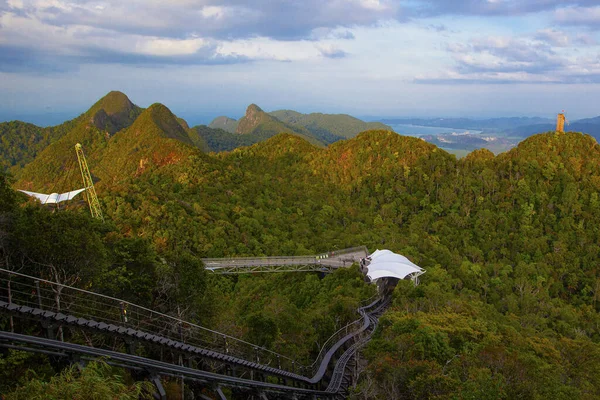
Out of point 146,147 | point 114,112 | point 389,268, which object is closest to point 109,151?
point 146,147

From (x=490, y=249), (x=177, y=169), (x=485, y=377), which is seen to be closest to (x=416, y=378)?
(x=485, y=377)

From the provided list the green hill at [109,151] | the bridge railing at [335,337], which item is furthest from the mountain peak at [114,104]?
the bridge railing at [335,337]

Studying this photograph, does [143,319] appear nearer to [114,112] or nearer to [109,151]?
[109,151]

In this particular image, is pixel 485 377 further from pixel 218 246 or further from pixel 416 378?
pixel 218 246

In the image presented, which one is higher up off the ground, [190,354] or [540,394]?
[190,354]

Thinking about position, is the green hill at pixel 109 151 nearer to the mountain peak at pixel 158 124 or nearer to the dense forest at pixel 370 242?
the mountain peak at pixel 158 124
